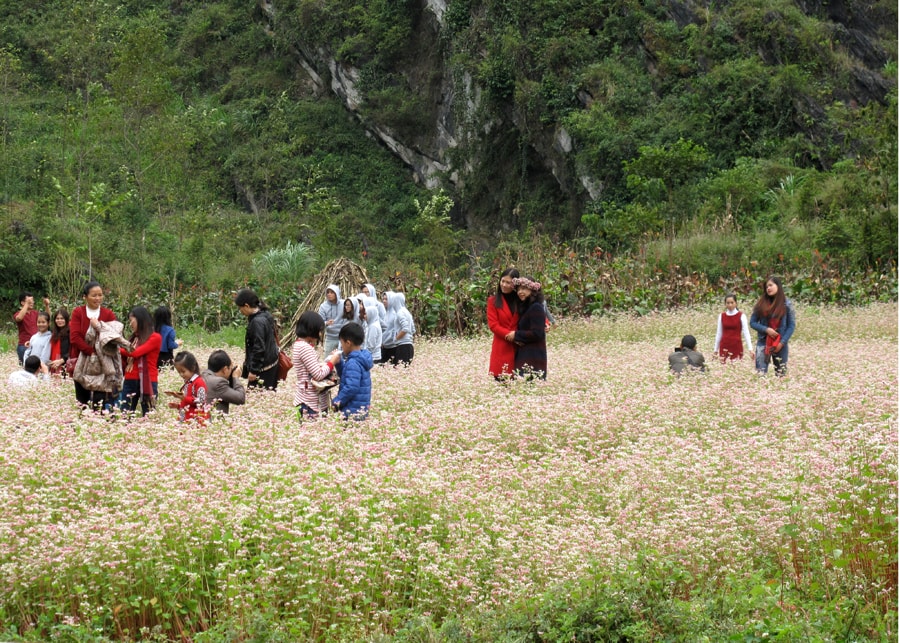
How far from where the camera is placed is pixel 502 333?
33.3 ft

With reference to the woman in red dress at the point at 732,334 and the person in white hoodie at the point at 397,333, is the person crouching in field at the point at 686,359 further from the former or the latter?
the person in white hoodie at the point at 397,333

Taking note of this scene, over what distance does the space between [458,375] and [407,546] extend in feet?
19.4

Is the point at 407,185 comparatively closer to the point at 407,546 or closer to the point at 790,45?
the point at 790,45

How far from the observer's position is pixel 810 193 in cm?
2728

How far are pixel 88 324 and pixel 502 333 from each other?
3774 millimetres

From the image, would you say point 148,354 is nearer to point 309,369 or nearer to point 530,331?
point 309,369

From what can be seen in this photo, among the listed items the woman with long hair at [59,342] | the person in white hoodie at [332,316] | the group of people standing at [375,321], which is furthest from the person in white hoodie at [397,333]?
the woman with long hair at [59,342]

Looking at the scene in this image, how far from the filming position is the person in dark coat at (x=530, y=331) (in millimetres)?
9922

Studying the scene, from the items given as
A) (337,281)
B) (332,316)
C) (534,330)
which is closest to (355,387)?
(534,330)

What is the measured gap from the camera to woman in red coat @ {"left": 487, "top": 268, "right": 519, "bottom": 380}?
32.7ft

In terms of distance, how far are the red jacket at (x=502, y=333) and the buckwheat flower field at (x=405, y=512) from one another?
73.7 inches

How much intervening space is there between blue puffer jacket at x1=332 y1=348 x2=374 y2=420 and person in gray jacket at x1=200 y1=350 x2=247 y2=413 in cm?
76

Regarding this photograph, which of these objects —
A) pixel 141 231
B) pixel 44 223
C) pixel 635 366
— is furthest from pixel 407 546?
pixel 141 231

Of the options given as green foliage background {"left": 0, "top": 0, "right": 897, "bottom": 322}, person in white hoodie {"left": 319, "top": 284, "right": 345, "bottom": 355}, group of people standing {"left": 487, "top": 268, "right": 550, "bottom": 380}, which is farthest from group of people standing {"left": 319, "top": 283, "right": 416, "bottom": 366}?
green foliage background {"left": 0, "top": 0, "right": 897, "bottom": 322}
